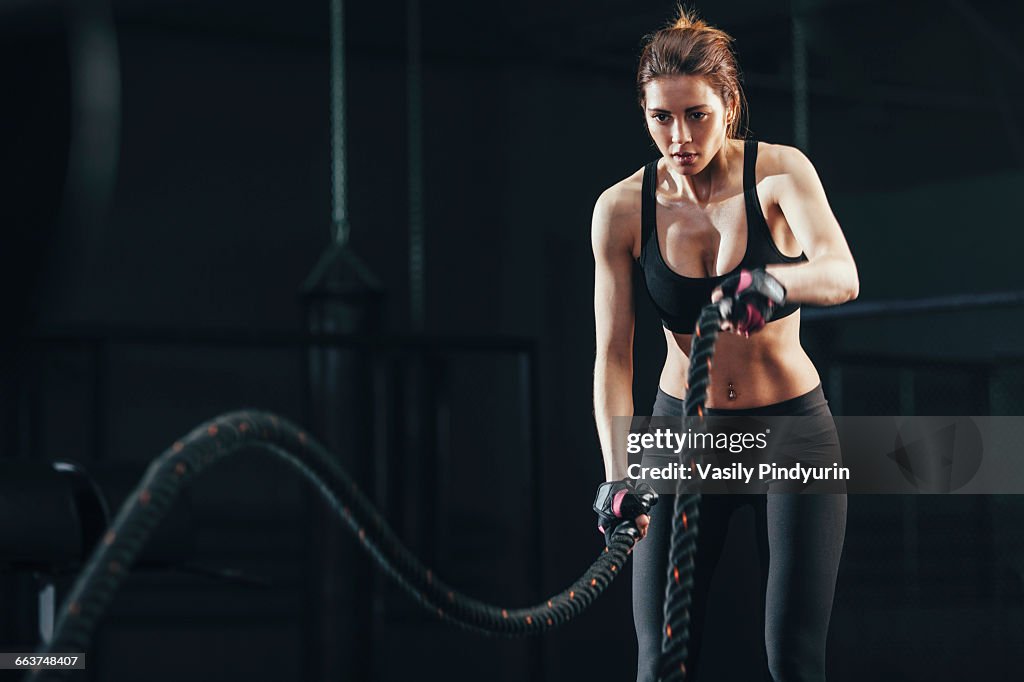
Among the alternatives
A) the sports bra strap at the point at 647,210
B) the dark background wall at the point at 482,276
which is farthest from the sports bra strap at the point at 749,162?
the dark background wall at the point at 482,276

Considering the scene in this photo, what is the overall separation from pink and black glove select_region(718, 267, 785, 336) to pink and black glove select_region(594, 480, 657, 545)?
346 mm

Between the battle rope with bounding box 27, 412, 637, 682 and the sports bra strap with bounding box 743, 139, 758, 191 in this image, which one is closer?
the battle rope with bounding box 27, 412, 637, 682

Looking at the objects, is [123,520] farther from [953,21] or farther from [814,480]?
→ [953,21]

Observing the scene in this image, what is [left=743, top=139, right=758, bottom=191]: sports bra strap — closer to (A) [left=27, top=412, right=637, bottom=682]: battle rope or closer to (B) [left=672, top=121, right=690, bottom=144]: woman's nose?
(B) [left=672, top=121, right=690, bottom=144]: woman's nose

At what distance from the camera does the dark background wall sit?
2707mm

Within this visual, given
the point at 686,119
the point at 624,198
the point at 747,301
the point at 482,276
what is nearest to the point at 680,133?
the point at 686,119

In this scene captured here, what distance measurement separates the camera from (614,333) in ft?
5.89

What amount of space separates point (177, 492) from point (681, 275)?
95 cm

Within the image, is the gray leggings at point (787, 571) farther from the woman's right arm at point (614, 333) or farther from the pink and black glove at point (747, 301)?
the pink and black glove at point (747, 301)

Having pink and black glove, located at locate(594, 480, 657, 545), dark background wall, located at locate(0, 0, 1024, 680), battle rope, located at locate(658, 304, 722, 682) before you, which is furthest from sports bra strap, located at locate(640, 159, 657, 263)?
dark background wall, located at locate(0, 0, 1024, 680)

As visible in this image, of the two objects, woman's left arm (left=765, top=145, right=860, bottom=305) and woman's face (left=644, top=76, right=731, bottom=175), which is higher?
woman's face (left=644, top=76, right=731, bottom=175)

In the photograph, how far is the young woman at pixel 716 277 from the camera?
1716 mm

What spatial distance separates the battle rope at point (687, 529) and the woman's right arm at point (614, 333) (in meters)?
0.41

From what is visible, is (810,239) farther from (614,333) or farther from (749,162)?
(614,333)
